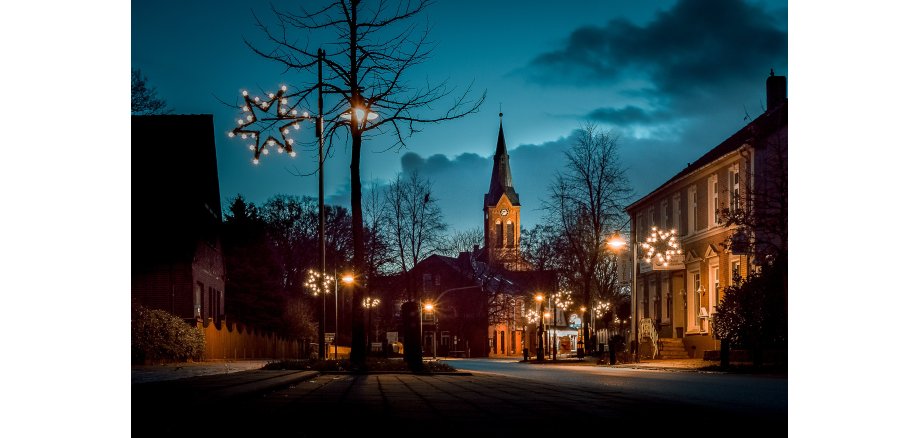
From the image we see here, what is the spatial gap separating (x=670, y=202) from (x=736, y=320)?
16.4 metres

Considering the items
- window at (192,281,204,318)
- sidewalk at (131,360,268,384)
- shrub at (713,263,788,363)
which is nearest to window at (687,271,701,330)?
shrub at (713,263,788,363)

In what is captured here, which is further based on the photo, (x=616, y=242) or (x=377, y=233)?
(x=377, y=233)

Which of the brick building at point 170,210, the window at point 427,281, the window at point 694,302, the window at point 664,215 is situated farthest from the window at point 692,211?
the window at point 427,281

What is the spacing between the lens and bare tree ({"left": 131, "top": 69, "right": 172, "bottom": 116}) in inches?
1071

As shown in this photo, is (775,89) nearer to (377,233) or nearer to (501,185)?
(377,233)

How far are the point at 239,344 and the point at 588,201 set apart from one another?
15295 millimetres

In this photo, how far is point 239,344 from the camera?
33875mm

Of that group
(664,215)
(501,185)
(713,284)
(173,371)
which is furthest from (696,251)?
(501,185)
